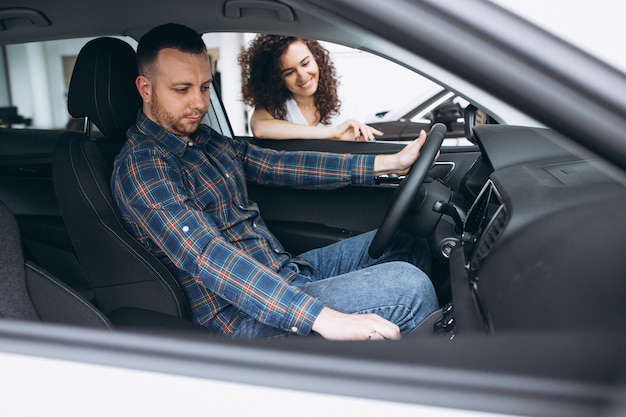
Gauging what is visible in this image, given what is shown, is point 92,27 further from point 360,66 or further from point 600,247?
point 600,247

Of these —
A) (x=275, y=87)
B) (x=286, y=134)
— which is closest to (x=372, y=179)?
(x=286, y=134)

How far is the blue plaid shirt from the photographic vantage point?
1.43 metres

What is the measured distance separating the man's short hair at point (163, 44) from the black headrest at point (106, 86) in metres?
0.05

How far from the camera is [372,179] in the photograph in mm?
2062

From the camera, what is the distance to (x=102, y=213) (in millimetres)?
1611

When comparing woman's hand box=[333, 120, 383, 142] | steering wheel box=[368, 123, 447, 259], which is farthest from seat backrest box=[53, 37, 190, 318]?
woman's hand box=[333, 120, 383, 142]

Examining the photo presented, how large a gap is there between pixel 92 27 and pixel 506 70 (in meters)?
2.10

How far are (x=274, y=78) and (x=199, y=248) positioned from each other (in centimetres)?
140

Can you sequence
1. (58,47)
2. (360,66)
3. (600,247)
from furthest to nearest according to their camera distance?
(58,47)
(360,66)
(600,247)

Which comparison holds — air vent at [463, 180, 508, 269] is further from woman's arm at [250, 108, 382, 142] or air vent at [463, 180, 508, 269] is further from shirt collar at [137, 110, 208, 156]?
woman's arm at [250, 108, 382, 142]

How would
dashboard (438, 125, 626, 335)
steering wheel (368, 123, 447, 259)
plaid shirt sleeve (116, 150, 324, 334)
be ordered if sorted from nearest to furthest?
dashboard (438, 125, 626, 335), plaid shirt sleeve (116, 150, 324, 334), steering wheel (368, 123, 447, 259)

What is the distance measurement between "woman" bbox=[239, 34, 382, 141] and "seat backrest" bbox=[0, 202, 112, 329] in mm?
1382

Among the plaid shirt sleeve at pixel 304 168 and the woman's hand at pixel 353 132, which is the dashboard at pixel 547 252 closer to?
the plaid shirt sleeve at pixel 304 168

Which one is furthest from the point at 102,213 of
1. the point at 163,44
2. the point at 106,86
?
the point at 163,44
